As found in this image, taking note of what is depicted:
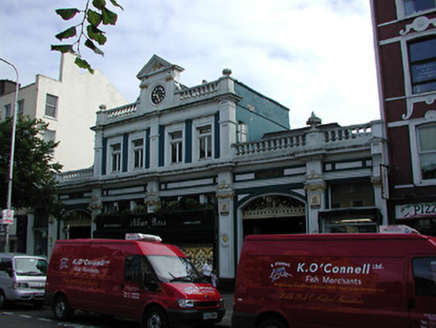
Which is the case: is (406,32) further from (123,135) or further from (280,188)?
(123,135)

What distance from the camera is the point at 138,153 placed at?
24.8 meters

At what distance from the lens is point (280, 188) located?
19141 mm

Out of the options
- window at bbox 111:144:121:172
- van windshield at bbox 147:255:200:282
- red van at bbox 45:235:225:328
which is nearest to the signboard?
red van at bbox 45:235:225:328

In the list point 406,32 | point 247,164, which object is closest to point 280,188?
point 247,164

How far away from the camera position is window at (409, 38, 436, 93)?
16719 millimetres

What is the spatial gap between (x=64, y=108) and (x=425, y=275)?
29014mm

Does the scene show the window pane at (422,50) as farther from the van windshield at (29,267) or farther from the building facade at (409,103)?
the van windshield at (29,267)

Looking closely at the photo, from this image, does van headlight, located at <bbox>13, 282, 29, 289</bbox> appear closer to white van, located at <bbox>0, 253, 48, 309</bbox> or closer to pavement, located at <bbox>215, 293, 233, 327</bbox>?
white van, located at <bbox>0, 253, 48, 309</bbox>

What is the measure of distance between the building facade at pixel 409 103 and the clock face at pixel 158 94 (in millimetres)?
10795

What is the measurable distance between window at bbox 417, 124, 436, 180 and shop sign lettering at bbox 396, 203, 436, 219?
1.07 metres

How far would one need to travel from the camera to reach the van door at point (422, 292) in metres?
Result: 7.93

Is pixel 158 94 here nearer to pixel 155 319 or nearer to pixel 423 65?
pixel 423 65

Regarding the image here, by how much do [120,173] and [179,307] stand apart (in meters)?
15.1

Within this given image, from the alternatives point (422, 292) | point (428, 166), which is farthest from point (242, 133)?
point (422, 292)
